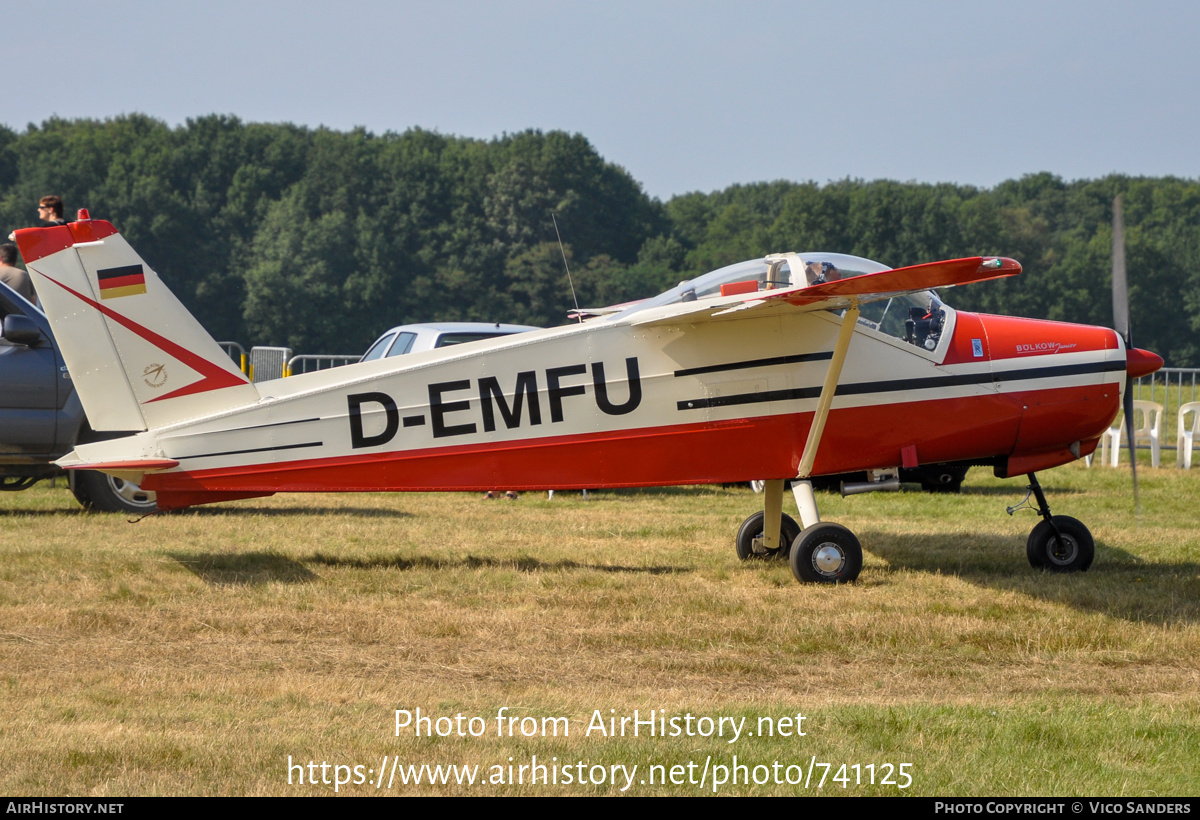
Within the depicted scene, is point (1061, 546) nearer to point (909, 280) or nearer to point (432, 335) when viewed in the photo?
point (909, 280)

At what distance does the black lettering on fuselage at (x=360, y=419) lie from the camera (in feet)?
24.6

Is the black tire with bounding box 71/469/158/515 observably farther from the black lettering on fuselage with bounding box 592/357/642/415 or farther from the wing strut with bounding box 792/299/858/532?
the wing strut with bounding box 792/299/858/532

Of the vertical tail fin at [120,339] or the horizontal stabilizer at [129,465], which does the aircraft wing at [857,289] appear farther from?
the horizontal stabilizer at [129,465]

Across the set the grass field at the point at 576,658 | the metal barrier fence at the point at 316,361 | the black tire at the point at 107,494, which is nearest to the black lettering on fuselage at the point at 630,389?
the grass field at the point at 576,658

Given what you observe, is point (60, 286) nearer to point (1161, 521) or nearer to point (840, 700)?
point (840, 700)

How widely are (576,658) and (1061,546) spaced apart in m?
4.35

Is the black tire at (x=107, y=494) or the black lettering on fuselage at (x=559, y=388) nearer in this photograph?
the black lettering on fuselage at (x=559, y=388)

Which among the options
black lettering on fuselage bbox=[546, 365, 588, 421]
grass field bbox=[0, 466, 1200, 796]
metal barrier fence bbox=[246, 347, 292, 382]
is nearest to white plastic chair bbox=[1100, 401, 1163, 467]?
grass field bbox=[0, 466, 1200, 796]

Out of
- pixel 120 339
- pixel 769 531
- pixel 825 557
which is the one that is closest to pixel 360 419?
pixel 120 339

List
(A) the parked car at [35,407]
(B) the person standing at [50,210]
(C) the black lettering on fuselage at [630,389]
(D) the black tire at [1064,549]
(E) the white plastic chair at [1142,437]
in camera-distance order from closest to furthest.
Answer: (C) the black lettering on fuselage at [630,389] → (D) the black tire at [1064,549] → (B) the person standing at [50,210] → (A) the parked car at [35,407] → (E) the white plastic chair at [1142,437]

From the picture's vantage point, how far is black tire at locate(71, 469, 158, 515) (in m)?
10.7

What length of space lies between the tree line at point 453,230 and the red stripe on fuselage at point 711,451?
47.5m

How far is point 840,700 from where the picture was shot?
5.07 metres

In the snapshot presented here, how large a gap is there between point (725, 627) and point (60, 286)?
4822 mm
